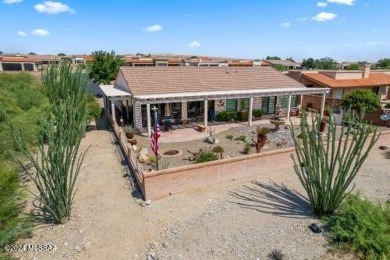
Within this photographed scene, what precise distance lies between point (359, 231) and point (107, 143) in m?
14.1

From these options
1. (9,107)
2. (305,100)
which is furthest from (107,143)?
(305,100)

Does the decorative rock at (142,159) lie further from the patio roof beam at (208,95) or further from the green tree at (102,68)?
the green tree at (102,68)

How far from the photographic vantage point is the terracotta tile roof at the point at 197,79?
20.5 m

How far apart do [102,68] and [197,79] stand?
18375 millimetres

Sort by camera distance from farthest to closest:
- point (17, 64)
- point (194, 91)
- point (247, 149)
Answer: point (17, 64) → point (194, 91) → point (247, 149)

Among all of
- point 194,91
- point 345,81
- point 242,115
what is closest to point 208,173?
point 194,91

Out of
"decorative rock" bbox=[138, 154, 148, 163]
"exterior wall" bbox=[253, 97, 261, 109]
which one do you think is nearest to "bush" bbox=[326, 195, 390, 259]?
"decorative rock" bbox=[138, 154, 148, 163]

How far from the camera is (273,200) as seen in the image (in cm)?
1028

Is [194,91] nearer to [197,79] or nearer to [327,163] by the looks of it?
[197,79]

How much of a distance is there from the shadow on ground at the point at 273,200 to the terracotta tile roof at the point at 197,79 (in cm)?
1147

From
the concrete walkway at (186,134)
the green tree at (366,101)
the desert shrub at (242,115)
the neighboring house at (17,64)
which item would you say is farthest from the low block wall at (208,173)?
the neighboring house at (17,64)

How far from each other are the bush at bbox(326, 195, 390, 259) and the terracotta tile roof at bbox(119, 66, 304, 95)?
14.9 meters

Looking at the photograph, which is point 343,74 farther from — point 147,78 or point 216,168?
point 216,168

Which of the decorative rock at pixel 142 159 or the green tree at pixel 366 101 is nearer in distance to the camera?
the decorative rock at pixel 142 159
